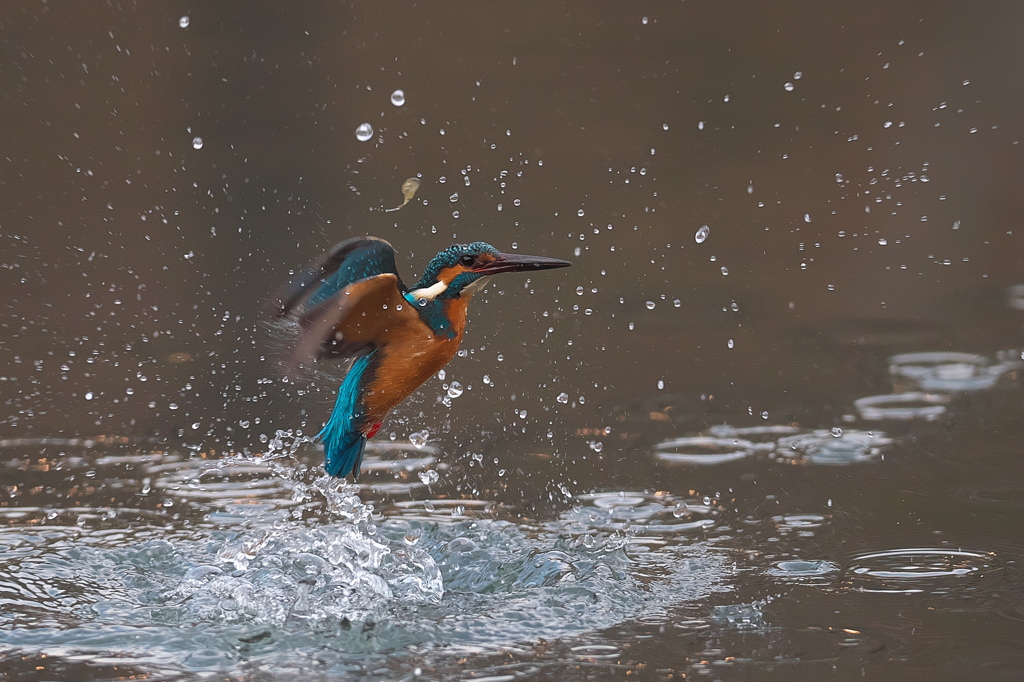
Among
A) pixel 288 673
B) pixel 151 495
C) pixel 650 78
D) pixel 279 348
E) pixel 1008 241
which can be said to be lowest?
pixel 288 673

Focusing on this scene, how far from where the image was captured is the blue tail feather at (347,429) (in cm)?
236

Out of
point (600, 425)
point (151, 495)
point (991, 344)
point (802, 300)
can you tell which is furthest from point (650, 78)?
point (151, 495)

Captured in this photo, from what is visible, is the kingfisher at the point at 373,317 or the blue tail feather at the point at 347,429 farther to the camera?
the blue tail feather at the point at 347,429

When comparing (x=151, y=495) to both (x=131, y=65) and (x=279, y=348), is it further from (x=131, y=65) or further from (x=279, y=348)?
(x=131, y=65)

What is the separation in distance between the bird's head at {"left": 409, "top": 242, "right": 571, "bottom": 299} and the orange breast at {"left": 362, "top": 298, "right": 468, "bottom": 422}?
0.11ft

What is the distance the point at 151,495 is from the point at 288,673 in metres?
1.05

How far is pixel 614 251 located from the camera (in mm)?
4609

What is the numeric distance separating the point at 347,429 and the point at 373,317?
1.09 feet

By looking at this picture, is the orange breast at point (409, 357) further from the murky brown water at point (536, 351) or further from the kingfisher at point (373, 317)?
the murky brown water at point (536, 351)

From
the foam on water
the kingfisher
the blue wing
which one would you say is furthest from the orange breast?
the foam on water

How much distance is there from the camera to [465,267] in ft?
7.54

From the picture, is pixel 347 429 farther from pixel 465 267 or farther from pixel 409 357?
pixel 465 267

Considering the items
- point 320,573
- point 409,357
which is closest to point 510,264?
point 409,357

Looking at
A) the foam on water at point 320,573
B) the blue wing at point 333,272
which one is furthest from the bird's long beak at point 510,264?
the foam on water at point 320,573
